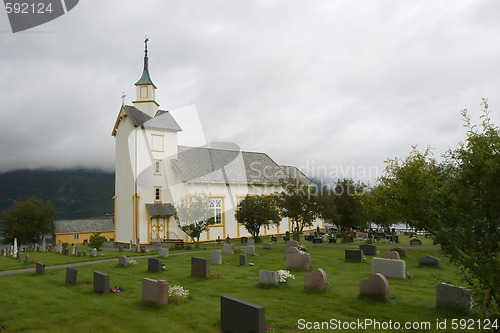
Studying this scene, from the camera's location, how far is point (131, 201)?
3416 cm

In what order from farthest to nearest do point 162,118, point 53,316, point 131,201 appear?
point 162,118, point 131,201, point 53,316

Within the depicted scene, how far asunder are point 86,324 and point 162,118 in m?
30.5

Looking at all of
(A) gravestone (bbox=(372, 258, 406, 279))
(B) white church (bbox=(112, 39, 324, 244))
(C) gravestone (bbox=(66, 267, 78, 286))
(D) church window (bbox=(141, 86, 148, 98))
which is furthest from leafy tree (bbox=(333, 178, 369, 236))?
(C) gravestone (bbox=(66, 267, 78, 286))

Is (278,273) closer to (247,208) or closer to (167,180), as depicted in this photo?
(247,208)

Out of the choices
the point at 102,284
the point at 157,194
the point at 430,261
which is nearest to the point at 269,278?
the point at 102,284

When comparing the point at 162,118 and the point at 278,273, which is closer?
the point at 278,273

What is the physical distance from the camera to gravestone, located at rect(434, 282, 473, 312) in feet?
29.1

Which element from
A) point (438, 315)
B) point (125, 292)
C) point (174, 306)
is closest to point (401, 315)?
point (438, 315)

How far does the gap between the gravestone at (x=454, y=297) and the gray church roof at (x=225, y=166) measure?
2588 centimetres

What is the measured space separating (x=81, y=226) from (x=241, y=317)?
52.1 meters

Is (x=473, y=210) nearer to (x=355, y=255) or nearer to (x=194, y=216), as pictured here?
(x=355, y=255)

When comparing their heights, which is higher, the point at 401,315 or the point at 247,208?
the point at 247,208

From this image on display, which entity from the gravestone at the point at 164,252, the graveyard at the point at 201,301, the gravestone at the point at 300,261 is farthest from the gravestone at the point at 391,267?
the gravestone at the point at 164,252

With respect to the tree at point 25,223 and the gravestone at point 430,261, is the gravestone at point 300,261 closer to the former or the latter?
the gravestone at point 430,261
